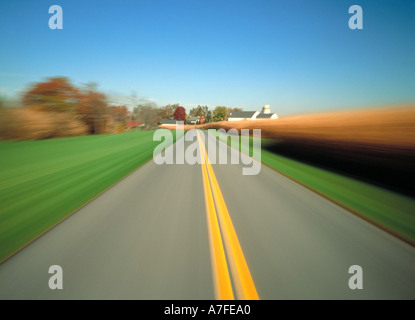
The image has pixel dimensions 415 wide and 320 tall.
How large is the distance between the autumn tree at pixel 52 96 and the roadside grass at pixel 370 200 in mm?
22119

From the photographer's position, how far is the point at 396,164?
5055 millimetres

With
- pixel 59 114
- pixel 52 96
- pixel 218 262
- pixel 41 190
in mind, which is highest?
pixel 52 96

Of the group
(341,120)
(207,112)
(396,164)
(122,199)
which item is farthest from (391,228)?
(207,112)

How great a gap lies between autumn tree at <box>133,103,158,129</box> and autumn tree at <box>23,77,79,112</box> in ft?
74.4

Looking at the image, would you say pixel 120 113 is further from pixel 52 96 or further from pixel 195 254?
pixel 195 254

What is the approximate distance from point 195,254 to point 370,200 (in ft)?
14.8

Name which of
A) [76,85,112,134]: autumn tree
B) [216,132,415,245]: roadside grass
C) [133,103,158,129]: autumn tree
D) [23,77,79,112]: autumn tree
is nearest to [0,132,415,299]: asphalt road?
[216,132,415,245]: roadside grass

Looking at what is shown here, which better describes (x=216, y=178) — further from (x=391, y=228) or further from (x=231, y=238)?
(x=391, y=228)

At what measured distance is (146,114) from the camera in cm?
4888

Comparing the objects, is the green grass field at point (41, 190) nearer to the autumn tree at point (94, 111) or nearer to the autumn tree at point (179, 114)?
the autumn tree at point (94, 111)

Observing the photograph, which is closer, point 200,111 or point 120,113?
point 120,113

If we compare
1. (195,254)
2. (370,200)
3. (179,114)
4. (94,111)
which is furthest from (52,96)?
(179,114)

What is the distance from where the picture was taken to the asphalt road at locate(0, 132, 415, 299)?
2.14 m

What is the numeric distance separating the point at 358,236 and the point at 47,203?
19.9 ft
